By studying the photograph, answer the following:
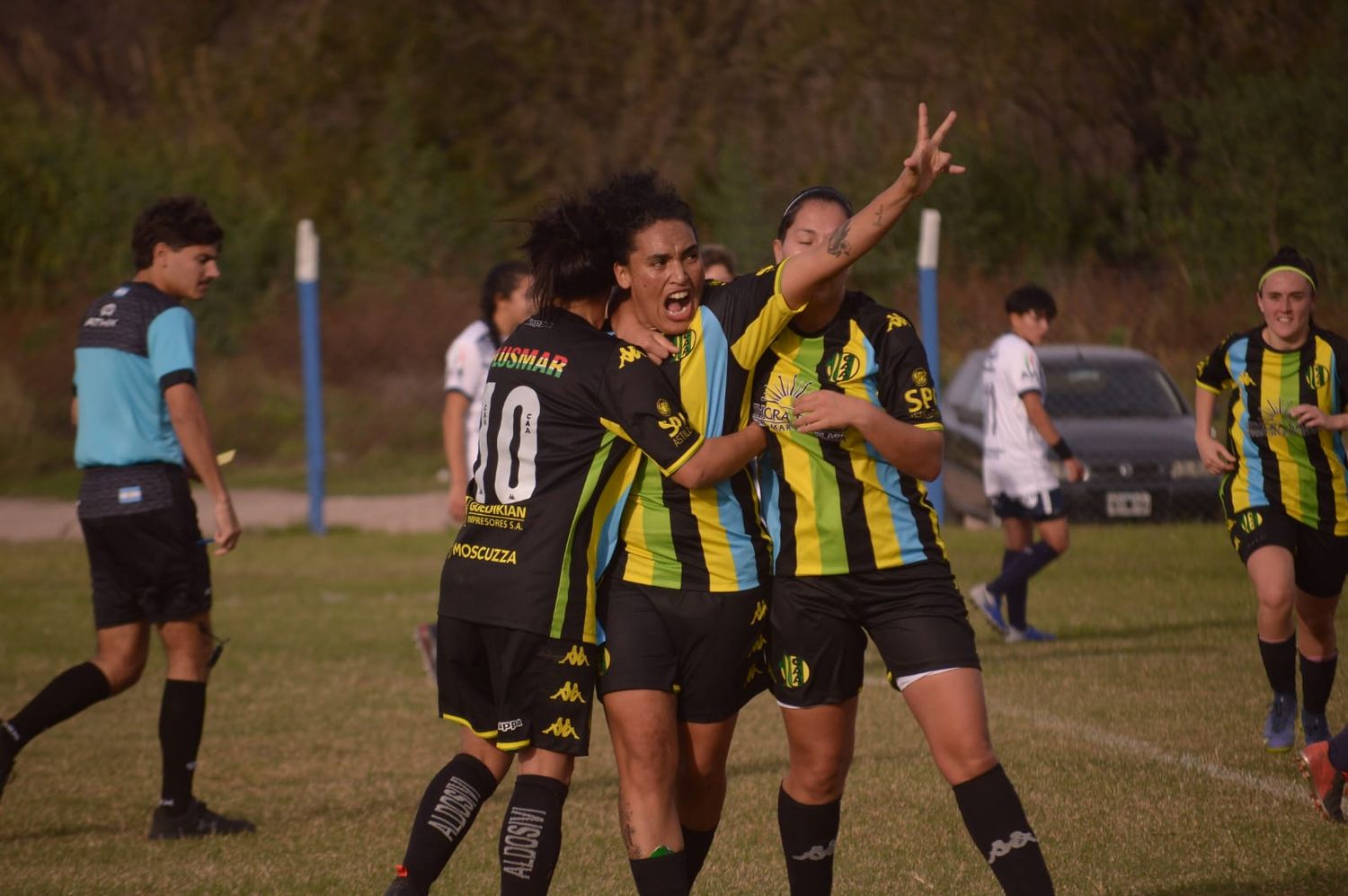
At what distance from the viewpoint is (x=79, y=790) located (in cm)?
700

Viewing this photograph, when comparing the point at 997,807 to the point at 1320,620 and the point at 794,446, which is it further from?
the point at 1320,620

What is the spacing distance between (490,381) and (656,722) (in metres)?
0.97

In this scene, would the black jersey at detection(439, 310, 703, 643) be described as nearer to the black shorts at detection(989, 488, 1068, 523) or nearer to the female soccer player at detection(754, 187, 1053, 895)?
the female soccer player at detection(754, 187, 1053, 895)

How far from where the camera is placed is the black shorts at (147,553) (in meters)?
6.09

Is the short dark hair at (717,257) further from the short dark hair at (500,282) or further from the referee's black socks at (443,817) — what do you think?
the referee's black socks at (443,817)

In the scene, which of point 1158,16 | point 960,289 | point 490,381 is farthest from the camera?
point 1158,16

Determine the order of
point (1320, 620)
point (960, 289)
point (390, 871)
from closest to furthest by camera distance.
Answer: point (390, 871), point (1320, 620), point (960, 289)

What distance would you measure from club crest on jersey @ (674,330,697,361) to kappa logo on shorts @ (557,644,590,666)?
0.76 m

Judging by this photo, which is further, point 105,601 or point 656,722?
point 105,601

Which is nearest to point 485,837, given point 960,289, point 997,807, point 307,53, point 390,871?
point 390,871

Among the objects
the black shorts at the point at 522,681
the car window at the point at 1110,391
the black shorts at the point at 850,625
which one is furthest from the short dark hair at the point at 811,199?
the car window at the point at 1110,391

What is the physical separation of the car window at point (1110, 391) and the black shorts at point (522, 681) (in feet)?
34.3

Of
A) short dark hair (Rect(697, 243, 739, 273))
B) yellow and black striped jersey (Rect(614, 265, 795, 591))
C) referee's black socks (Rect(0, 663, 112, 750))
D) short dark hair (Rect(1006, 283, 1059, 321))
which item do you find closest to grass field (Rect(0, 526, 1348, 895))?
referee's black socks (Rect(0, 663, 112, 750))

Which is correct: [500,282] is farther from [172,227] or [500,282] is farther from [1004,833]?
[1004,833]
